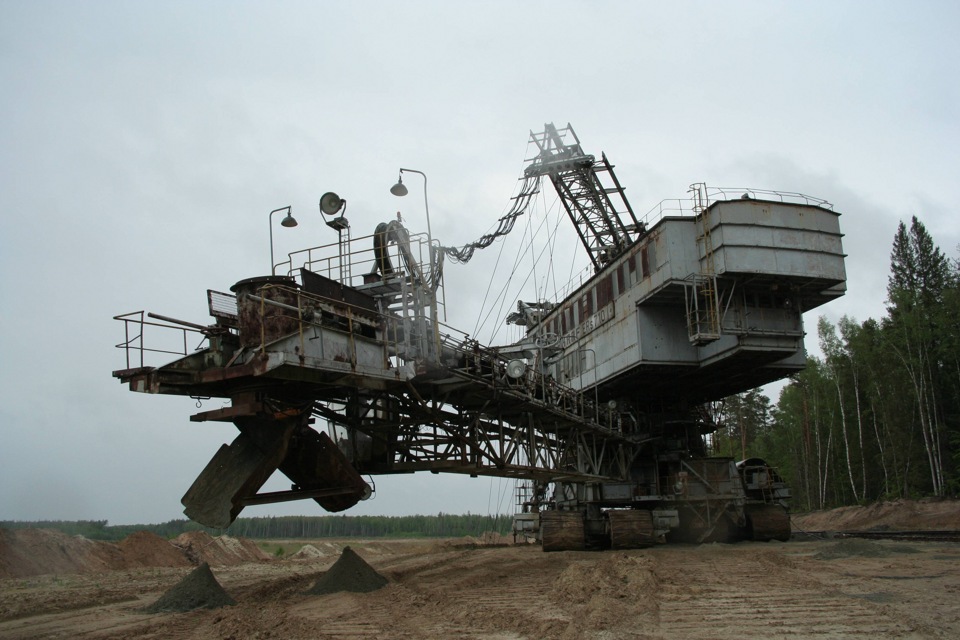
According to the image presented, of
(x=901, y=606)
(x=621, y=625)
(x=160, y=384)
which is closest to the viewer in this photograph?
(x=621, y=625)

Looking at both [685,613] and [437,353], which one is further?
[437,353]

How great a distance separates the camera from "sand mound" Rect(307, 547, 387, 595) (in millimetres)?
12812

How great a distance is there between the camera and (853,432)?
48.9 m

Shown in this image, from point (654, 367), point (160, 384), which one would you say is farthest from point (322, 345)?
point (654, 367)

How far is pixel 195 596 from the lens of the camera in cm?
1180

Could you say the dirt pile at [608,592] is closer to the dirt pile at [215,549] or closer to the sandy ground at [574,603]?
the sandy ground at [574,603]

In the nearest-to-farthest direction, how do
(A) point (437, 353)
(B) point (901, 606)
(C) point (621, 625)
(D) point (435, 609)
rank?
(C) point (621, 625), (B) point (901, 606), (D) point (435, 609), (A) point (437, 353)

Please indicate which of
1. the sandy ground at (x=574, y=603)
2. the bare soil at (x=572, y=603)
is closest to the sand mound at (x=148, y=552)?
the bare soil at (x=572, y=603)

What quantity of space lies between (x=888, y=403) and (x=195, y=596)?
4115 cm

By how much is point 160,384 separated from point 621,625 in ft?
24.5

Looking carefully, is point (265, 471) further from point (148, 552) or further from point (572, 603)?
point (148, 552)

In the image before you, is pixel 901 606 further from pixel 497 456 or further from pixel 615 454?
pixel 615 454

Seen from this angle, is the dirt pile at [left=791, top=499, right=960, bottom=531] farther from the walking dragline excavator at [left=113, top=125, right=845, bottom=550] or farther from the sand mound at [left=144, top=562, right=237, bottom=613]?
the sand mound at [left=144, top=562, right=237, bottom=613]

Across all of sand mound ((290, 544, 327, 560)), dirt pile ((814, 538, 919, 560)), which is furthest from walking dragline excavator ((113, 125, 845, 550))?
sand mound ((290, 544, 327, 560))
